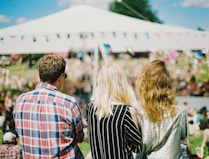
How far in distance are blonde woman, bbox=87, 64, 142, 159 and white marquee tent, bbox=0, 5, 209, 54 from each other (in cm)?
257

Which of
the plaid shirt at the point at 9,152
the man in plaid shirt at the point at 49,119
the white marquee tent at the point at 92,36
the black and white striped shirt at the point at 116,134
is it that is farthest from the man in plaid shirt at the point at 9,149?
the white marquee tent at the point at 92,36

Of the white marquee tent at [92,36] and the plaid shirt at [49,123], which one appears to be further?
the white marquee tent at [92,36]

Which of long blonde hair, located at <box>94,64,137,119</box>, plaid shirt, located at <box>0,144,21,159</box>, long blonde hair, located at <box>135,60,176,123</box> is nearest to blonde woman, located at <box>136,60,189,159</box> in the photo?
long blonde hair, located at <box>135,60,176,123</box>

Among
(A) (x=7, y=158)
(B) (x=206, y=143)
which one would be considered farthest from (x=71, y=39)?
(B) (x=206, y=143)

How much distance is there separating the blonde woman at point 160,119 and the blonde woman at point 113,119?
72mm

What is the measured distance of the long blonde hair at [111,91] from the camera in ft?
6.01

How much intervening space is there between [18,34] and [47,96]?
9.46 feet

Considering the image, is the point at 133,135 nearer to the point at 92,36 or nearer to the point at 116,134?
the point at 116,134

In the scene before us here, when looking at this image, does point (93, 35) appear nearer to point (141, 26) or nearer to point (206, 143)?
point (141, 26)

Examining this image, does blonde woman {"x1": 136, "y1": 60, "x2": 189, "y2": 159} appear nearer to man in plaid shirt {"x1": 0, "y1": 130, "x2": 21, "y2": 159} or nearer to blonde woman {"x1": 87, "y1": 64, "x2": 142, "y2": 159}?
blonde woman {"x1": 87, "y1": 64, "x2": 142, "y2": 159}

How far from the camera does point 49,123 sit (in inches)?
68.0

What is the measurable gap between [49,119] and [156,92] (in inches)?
25.0

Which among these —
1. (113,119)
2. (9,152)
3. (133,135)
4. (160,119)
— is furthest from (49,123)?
(9,152)

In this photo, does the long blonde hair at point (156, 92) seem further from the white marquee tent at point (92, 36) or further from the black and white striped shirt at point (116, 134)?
the white marquee tent at point (92, 36)
